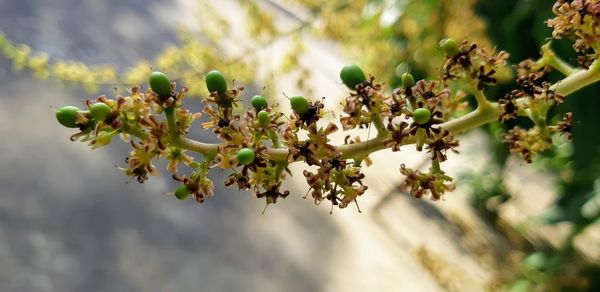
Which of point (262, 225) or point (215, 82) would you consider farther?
point (262, 225)

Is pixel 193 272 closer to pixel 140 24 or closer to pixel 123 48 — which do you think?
pixel 123 48

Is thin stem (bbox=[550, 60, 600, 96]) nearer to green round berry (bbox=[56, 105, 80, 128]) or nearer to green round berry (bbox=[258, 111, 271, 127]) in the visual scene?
green round berry (bbox=[258, 111, 271, 127])

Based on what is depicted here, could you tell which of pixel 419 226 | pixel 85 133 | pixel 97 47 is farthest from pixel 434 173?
pixel 97 47

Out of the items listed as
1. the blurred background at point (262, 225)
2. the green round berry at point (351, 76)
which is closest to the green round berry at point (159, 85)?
the green round berry at point (351, 76)

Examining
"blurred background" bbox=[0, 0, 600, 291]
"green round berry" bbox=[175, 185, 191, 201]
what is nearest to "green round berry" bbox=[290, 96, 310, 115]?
"green round berry" bbox=[175, 185, 191, 201]

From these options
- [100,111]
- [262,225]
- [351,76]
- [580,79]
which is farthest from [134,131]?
[262,225]

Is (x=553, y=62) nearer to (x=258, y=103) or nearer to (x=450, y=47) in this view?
(x=450, y=47)

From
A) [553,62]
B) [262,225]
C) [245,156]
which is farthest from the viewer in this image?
[262,225]
